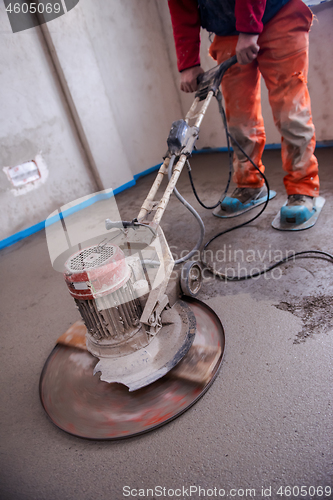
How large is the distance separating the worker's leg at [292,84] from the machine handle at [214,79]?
0.67 ft

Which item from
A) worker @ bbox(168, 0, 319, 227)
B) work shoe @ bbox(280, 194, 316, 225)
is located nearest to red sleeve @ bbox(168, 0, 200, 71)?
worker @ bbox(168, 0, 319, 227)

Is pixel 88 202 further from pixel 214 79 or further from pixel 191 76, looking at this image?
pixel 214 79

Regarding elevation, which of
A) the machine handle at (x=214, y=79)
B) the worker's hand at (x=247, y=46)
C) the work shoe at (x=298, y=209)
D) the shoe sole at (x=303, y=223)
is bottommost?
the shoe sole at (x=303, y=223)

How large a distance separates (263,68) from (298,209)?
33.4 inches

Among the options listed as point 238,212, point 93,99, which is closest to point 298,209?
point 238,212

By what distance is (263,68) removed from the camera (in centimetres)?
184

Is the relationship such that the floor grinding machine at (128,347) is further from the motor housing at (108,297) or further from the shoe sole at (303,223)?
the shoe sole at (303,223)

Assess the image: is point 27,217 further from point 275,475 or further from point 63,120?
point 275,475

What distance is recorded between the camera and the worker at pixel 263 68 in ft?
5.37

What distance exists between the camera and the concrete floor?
872 mm

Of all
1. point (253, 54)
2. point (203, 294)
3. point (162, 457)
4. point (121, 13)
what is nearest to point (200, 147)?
point (121, 13)

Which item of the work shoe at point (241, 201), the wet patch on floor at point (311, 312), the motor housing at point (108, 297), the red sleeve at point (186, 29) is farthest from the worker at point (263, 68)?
the motor housing at point (108, 297)

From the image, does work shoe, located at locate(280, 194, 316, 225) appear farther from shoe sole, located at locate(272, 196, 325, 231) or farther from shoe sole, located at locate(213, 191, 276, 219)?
shoe sole, located at locate(213, 191, 276, 219)

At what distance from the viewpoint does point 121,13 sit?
3600 millimetres
